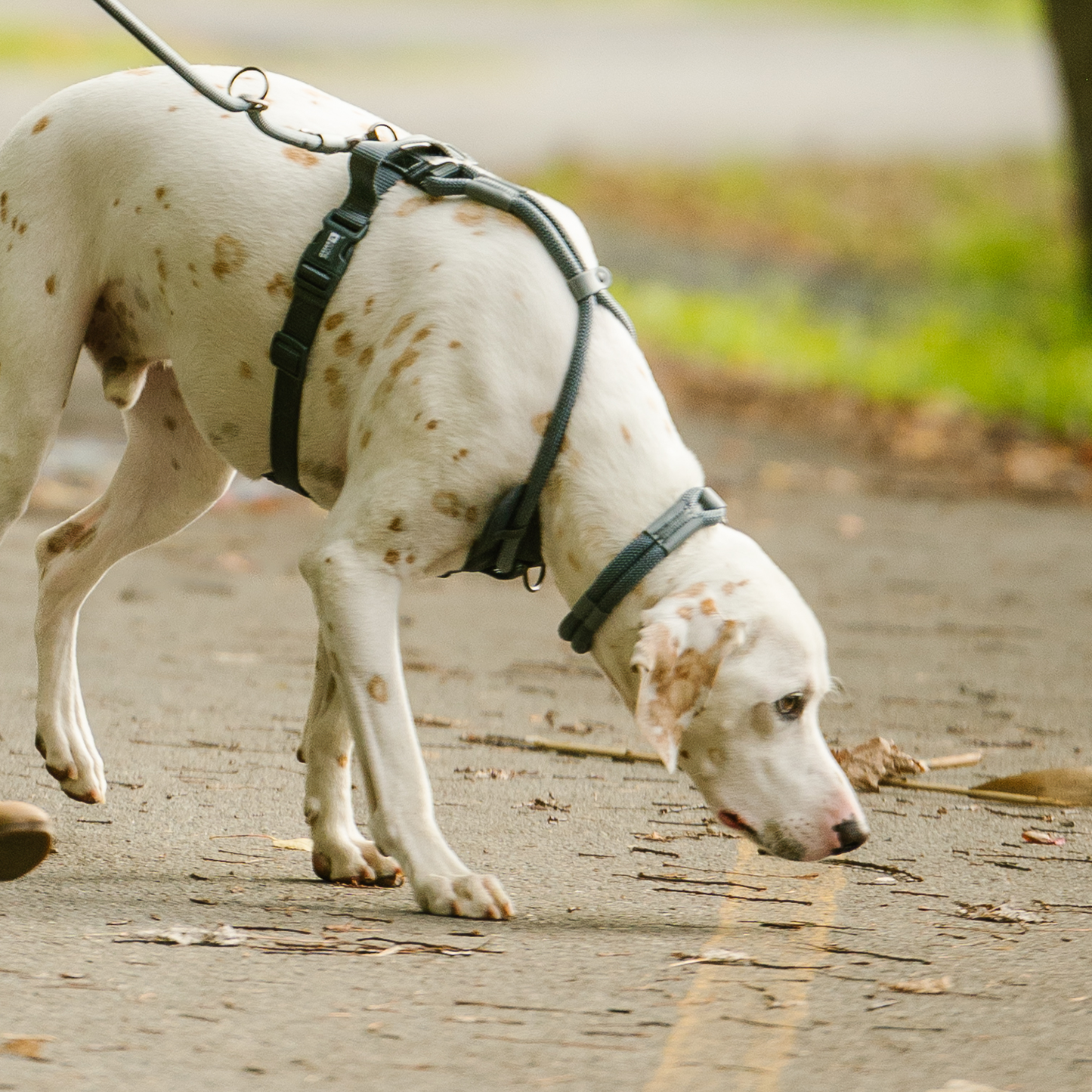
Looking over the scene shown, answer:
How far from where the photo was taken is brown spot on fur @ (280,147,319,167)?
3766mm

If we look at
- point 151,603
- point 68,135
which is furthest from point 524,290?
point 151,603

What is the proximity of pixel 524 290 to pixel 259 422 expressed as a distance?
70cm

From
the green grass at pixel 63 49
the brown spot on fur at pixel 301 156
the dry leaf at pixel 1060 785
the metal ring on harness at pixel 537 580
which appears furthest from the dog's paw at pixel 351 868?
the green grass at pixel 63 49

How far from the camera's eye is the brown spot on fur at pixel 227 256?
3.72m

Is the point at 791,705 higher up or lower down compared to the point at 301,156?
lower down

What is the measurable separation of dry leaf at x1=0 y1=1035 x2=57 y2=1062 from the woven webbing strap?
4.11ft

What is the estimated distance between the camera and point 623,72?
2892 cm

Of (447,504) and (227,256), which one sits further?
A: (227,256)

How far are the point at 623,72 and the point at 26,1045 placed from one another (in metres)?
27.8

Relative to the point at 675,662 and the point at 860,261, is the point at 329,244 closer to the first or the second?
the point at 675,662

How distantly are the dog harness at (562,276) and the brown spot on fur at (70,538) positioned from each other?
2.44 ft

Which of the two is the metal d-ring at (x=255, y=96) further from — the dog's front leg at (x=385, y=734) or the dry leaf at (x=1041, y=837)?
the dry leaf at (x=1041, y=837)

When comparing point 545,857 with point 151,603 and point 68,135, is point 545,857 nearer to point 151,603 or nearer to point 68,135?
point 68,135

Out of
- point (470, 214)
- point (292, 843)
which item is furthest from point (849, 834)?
point (470, 214)
